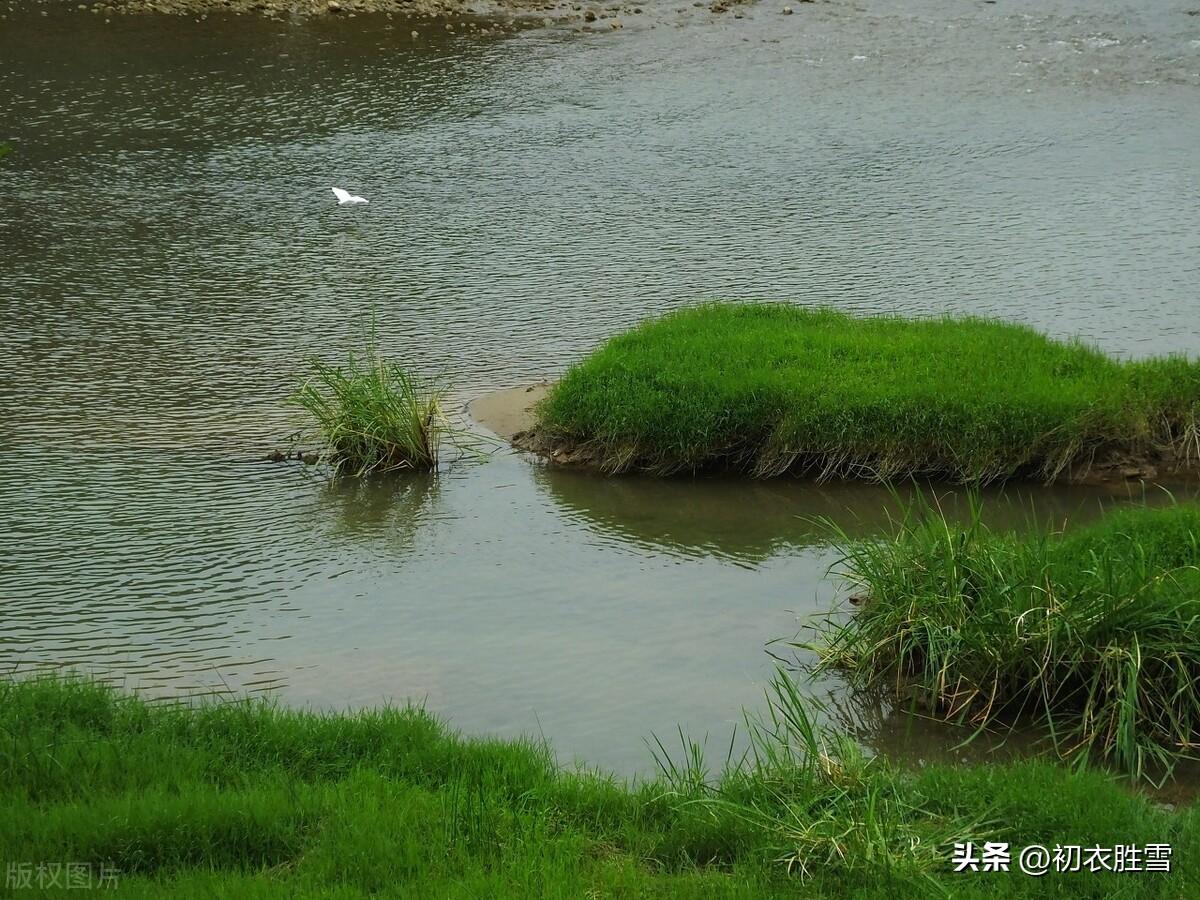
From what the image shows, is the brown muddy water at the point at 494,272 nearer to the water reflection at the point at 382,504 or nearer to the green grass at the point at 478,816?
the water reflection at the point at 382,504

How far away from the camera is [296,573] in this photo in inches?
320

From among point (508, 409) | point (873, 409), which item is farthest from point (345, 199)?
point (873, 409)

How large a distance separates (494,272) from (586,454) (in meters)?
4.71

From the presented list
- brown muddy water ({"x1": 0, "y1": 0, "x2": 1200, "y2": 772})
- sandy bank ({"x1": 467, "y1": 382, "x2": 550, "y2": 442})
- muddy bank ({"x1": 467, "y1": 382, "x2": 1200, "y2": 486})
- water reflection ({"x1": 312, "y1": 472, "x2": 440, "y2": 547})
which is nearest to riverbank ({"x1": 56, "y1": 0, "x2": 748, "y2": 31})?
brown muddy water ({"x1": 0, "y1": 0, "x2": 1200, "y2": 772})

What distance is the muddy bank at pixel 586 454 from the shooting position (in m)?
9.10

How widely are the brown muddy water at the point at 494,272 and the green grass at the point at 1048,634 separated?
0.70m

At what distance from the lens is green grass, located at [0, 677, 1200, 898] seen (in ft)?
15.2

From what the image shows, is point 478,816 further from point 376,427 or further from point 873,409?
point 873,409

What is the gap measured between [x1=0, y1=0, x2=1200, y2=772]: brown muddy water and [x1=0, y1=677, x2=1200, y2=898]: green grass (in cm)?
92

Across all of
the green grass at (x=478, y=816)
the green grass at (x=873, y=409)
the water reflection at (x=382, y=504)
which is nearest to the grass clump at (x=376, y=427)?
the water reflection at (x=382, y=504)

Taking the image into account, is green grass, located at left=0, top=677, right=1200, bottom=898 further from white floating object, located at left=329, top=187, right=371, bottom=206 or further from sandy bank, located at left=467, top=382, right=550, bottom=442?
white floating object, located at left=329, top=187, right=371, bottom=206

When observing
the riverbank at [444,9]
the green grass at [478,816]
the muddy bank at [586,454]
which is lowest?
the green grass at [478,816]

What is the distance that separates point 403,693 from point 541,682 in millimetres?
649

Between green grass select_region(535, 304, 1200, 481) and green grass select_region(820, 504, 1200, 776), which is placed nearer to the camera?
green grass select_region(820, 504, 1200, 776)
